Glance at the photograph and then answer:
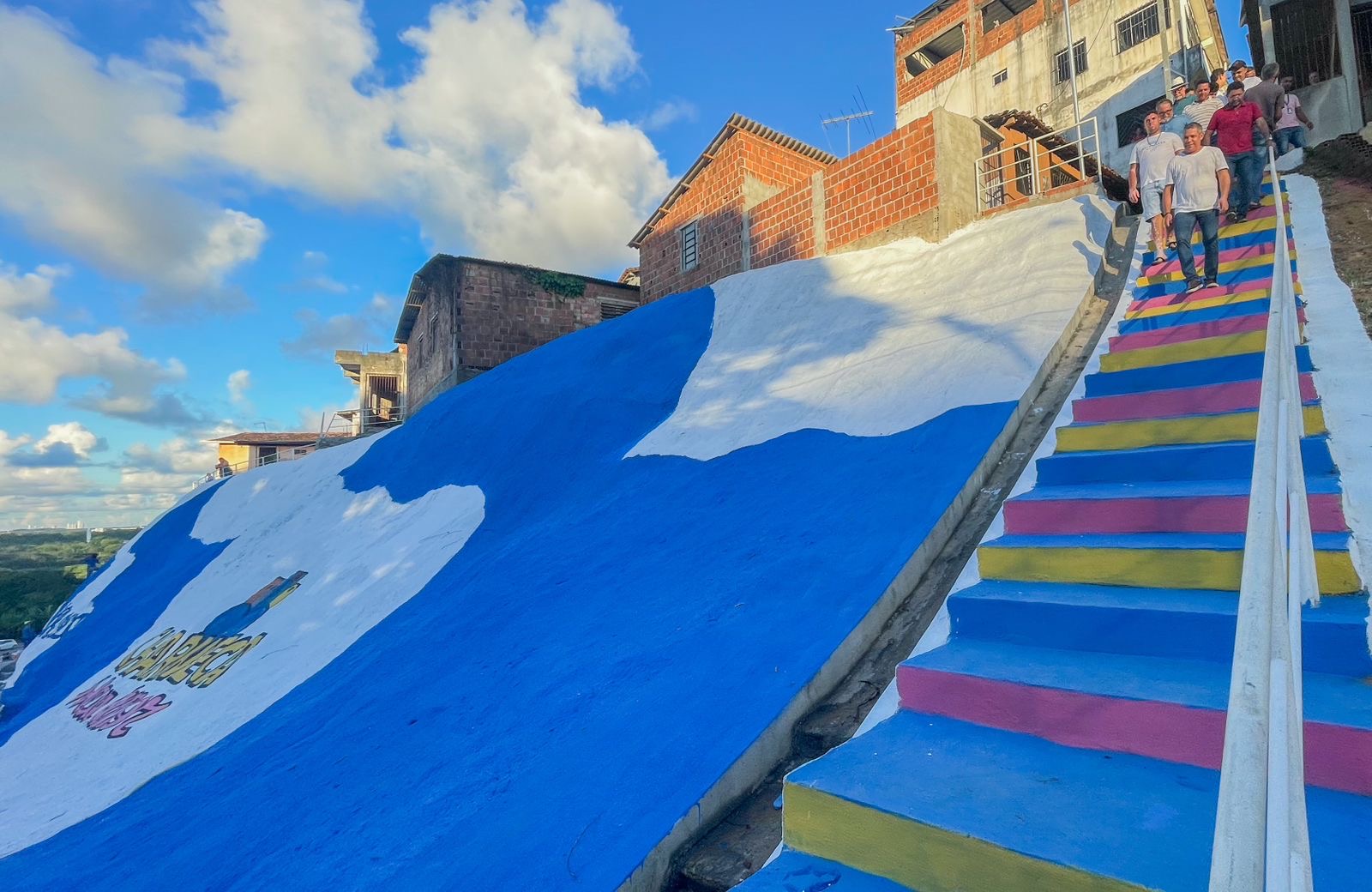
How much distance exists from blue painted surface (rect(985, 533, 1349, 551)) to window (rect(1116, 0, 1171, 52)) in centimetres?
2232

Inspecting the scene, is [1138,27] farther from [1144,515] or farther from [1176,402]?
[1144,515]

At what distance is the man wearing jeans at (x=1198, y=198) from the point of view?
5164 millimetres

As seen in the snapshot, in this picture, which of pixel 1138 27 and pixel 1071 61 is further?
pixel 1138 27

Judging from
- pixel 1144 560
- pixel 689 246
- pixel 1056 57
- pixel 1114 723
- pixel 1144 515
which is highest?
pixel 1056 57

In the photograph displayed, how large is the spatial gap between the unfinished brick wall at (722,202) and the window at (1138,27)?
1027 cm

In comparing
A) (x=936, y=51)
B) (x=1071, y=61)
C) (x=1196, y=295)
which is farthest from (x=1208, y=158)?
(x=936, y=51)

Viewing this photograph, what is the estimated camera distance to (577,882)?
7.58 ft

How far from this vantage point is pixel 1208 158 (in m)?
5.28

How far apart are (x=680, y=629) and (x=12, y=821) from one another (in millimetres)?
6977

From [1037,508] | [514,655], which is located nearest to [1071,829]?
[1037,508]

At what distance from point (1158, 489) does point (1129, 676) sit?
1.22 m

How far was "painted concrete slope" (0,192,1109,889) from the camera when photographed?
2922 mm

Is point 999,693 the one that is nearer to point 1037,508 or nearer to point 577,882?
point 1037,508

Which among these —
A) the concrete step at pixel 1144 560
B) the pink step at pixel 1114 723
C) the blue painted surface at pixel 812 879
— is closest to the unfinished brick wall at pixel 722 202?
the concrete step at pixel 1144 560
